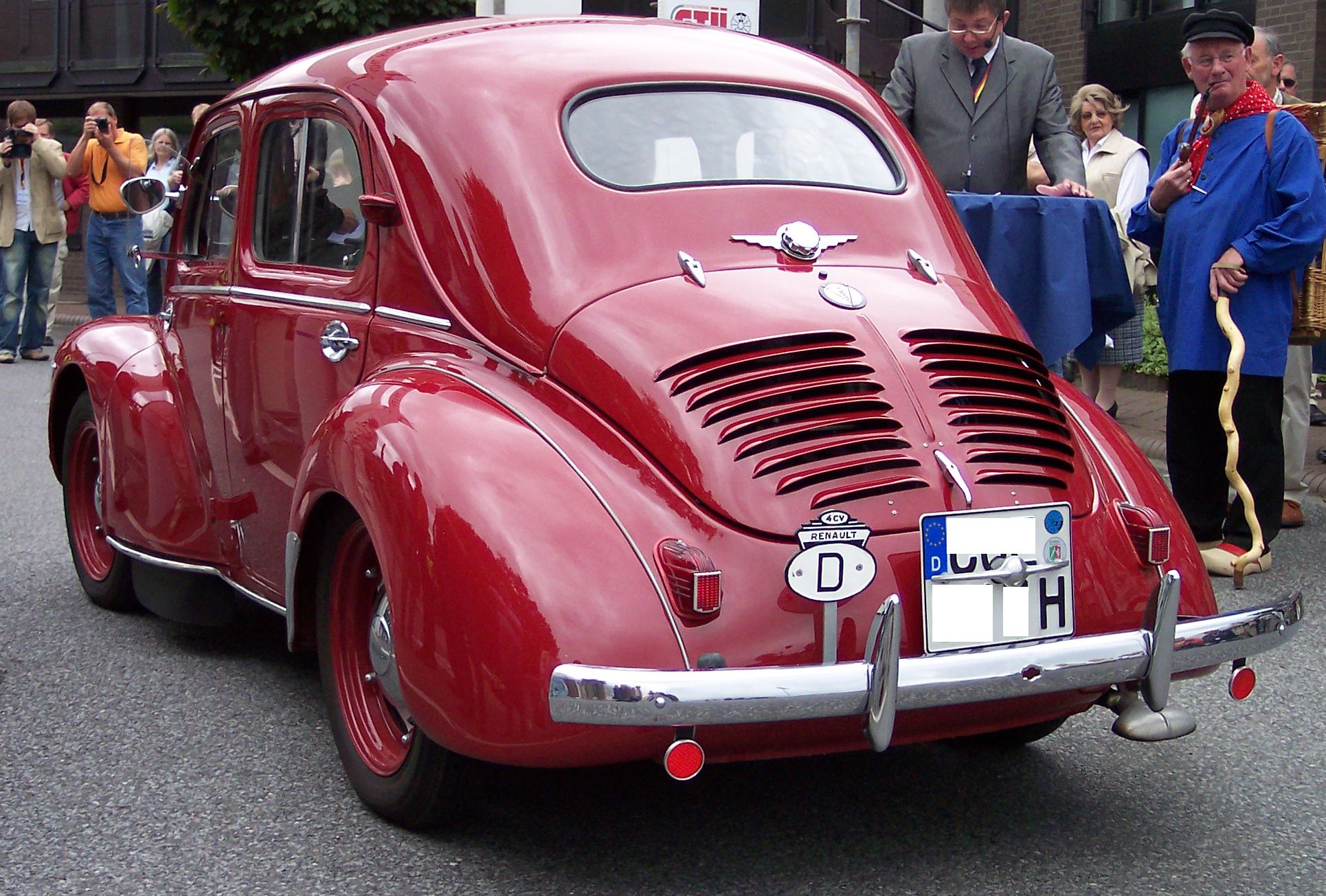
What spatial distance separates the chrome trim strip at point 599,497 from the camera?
2930 millimetres

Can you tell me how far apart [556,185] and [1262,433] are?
355 cm

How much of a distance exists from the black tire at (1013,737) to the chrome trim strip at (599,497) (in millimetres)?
1270

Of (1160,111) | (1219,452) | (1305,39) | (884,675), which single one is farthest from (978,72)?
(1160,111)

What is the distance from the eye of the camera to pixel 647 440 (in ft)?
10.4

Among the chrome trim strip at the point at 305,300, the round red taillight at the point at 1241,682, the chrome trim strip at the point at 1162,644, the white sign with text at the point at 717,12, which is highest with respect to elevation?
the white sign with text at the point at 717,12

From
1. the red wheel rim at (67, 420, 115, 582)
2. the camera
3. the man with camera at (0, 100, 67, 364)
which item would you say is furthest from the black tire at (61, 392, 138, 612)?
the camera

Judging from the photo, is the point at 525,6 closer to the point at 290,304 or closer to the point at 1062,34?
the point at 290,304

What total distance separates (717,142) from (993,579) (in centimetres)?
138

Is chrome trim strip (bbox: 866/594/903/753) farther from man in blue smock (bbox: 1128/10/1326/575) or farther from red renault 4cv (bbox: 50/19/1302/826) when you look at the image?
man in blue smock (bbox: 1128/10/1326/575)

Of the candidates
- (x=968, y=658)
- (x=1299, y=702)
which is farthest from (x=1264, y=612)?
(x=1299, y=702)

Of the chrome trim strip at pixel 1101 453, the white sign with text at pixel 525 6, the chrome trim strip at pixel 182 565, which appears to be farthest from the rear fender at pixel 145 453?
the white sign with text at pixel 525 6

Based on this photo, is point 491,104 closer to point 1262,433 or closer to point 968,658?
point 968,658

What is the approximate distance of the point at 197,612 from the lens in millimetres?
4836

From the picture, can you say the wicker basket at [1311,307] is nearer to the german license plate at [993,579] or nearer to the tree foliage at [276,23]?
the german license plate at [993,579]
